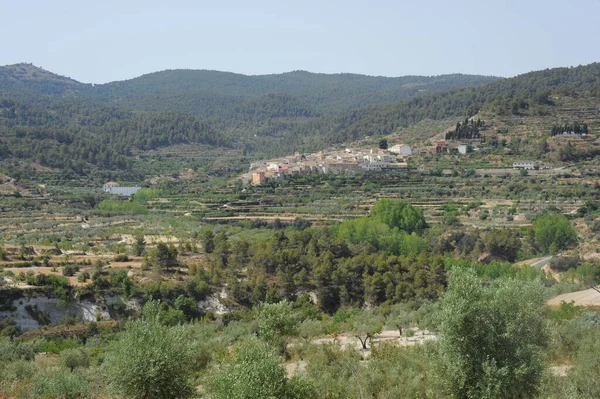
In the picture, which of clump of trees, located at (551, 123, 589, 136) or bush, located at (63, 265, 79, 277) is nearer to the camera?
bush, located at (63, 265, 79, 277)

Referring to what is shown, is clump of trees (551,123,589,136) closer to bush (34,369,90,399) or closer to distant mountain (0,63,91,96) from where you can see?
bush (34,369,90,399)

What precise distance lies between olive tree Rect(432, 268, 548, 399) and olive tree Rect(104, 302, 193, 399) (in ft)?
15.7

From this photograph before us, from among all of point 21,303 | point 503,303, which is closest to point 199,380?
point 503,303

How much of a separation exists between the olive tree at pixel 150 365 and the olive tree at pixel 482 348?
4775 mm

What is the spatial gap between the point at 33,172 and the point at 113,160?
16236mm

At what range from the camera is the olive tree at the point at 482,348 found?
1186 cm

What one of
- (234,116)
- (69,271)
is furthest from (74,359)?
(234,116)

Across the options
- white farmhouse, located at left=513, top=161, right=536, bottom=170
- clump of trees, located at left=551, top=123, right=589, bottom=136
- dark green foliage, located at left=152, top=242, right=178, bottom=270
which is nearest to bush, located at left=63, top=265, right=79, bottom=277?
dark green foliage, located at left=152, top=242, right=178, bottom=270

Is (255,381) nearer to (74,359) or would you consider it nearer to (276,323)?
(276,323)

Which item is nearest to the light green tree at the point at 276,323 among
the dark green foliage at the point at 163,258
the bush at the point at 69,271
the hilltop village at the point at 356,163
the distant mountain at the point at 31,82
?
the dark green foliage at the point at 163,258

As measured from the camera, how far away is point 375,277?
94.7ft

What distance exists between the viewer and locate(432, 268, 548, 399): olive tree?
1186 cm

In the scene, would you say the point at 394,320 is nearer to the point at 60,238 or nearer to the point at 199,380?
the point at 199,380

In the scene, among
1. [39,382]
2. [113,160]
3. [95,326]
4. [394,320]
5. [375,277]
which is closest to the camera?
[39,382]
